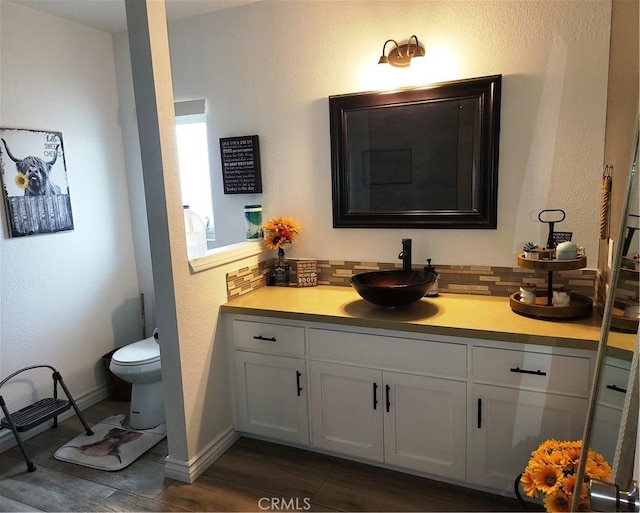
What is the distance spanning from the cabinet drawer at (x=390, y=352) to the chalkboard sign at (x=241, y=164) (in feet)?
3.73

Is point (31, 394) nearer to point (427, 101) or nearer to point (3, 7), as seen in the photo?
point (3, 7)

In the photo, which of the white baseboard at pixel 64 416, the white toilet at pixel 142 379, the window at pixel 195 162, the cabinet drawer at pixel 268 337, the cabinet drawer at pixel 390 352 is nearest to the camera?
the cabinet drawer at pixel 390 352

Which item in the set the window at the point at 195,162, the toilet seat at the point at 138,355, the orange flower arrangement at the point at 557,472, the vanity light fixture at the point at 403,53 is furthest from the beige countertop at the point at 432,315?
the vanity light fixture at the point at 403,53

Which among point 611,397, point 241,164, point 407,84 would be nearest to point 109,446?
point 241,164

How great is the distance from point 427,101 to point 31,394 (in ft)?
9.34

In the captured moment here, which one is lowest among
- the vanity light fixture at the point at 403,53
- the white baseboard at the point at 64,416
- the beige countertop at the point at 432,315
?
the white baseboard at the point at 64,416

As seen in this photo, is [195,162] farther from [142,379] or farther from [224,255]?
[142,379]

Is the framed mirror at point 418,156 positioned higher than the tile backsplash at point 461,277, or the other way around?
the framed mirror at point 418,156

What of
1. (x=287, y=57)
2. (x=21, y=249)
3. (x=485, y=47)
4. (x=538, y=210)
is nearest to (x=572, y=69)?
(x=485, y=47)

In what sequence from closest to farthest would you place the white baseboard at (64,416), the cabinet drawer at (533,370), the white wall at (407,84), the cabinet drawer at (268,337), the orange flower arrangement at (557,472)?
the orange flower arrangement at (557,472), the cabinet drawer at (533,370), the white wall at (407,84), the cabinet drawer at (268,337), the white baseboard at (64,416)

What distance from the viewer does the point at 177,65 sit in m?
3.00

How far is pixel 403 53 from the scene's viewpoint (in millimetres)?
2373

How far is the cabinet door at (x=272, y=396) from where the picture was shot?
2.34 m

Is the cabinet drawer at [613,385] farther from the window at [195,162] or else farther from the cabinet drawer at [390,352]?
the window at [195,162]
